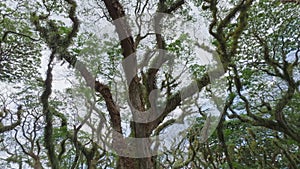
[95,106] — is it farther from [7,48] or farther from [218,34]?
[218,34]

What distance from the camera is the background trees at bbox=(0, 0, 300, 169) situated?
13.6 ft

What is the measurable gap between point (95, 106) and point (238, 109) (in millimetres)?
2784

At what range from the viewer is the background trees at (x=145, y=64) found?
4.15m

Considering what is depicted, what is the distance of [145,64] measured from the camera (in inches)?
192

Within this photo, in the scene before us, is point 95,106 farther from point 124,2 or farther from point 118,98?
point 124,2

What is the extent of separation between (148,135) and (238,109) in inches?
99.4

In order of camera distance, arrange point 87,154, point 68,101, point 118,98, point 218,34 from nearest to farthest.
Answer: point 218,34
point 118,98
point 87,154
point 68,101

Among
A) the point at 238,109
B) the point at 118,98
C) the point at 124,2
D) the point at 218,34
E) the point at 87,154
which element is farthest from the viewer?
the point at 238,109

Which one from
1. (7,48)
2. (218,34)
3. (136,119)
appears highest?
(7,48)

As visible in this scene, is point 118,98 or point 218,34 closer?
point 218,34

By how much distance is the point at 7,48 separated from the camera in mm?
5293

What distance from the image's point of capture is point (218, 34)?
13.0 feet

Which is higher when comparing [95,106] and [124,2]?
[124,2]

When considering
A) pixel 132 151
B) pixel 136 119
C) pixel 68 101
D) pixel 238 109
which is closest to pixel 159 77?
pixel 136 119
